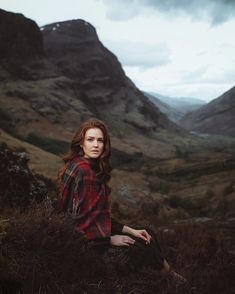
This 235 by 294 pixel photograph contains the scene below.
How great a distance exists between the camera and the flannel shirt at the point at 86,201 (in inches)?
169

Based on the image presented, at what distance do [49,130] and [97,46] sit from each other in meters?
75.2

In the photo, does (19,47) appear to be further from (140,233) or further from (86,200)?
(86,200)

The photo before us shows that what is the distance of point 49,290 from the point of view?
328cm

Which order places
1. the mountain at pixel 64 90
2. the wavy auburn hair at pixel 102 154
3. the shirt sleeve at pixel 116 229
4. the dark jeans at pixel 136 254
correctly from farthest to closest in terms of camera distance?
the mountain at pixel 64 90 → the shirt sleeve at pixel 116 229 → the wavy auburn hair at pixel 102 154 → the dark jeans at pixel 136 254

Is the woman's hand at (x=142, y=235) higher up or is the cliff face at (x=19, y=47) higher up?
the cliff face at (x=19, y=47)

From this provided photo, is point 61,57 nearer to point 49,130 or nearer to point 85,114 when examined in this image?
point 85,114

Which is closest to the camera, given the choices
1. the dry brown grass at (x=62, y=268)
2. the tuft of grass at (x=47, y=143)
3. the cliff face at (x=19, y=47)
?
the dry brown grass at (x=62, y=268)

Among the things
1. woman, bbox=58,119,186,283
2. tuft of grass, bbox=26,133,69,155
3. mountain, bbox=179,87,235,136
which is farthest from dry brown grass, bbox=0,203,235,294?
mountain, bbox=179,87,235,136

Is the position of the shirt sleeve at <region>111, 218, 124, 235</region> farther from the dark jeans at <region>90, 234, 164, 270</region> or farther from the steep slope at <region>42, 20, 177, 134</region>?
the steep slope at <region>42, 20, 177, 134</region>

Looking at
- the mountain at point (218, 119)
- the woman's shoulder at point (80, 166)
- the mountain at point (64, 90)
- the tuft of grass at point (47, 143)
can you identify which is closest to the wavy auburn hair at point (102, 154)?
the woman's shoulder at point (80, 166)

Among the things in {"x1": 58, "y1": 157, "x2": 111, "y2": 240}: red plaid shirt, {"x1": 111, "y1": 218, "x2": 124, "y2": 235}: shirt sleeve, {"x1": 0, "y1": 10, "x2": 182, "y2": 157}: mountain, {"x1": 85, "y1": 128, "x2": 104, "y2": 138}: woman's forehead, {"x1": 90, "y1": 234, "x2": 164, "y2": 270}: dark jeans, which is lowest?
{"x1": 90, "y1": 234, "x2": 164, "y2": 270}: dark jeans

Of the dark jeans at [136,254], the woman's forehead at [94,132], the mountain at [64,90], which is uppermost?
the mountain at [64,90]

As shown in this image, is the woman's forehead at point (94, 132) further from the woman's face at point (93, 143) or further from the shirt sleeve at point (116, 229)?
the shirt sleeve at point (116, 229)

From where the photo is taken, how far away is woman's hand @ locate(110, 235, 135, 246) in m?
4.52
